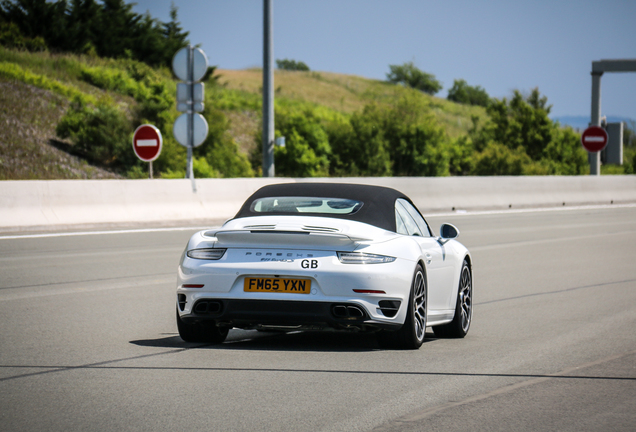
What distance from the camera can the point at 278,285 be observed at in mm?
7055

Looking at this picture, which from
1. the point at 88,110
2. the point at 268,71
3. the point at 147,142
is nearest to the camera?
the point at 147,142

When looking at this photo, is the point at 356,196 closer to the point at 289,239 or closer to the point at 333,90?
the point at 289,239

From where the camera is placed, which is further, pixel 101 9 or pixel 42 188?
pixel 101 9

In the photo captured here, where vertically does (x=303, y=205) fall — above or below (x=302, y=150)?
A: below

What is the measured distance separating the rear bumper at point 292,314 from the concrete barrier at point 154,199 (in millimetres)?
12739

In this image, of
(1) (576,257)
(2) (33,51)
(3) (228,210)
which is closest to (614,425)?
(1) (576,257)

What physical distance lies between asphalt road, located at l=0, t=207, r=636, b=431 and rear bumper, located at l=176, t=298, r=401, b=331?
268mm

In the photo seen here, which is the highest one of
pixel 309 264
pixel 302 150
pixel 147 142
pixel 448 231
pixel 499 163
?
pixel 302 150

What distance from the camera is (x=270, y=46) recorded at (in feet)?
89.3

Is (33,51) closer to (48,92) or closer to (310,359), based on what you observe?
(48,92)

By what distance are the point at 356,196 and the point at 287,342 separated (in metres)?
1.33

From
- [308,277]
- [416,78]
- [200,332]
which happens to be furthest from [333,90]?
[308,277]

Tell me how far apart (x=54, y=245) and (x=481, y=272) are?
24.1 feet

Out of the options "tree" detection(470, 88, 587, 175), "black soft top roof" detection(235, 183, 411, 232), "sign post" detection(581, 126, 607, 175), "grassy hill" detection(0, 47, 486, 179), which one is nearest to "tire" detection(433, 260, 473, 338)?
"black soft top roof" detection(235, 183, 411, 232)
